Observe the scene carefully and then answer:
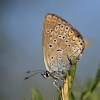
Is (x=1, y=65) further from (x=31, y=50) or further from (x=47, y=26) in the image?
(x=47, y=26)

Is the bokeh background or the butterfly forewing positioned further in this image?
the bokeh background

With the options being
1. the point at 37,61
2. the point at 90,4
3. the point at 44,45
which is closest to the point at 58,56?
the point at 44,45

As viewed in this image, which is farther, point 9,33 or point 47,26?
point 9,33

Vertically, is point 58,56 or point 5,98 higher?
point 58,56

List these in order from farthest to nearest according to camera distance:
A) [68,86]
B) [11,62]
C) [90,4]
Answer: [11,62]
[90,4]
[68,86]

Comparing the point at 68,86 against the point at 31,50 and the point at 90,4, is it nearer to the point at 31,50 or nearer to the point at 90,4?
the point at 90,4

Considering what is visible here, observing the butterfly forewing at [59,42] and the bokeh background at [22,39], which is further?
the bokeh background at [22,39]

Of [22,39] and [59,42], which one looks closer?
[59,42]

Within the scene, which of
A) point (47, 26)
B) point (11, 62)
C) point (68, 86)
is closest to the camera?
point (68, 86)

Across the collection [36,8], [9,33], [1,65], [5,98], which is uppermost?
[36,8]
